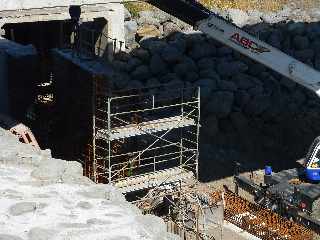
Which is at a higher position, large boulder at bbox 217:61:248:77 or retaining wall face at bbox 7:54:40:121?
retaining wall face at bbox 7:54:40:121

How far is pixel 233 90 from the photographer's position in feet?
122

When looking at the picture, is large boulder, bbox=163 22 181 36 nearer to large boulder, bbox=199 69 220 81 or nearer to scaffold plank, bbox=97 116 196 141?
large boulder, bbox=199 69 220 81

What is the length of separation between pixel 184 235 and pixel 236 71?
65.4ft

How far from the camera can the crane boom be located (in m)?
23.3

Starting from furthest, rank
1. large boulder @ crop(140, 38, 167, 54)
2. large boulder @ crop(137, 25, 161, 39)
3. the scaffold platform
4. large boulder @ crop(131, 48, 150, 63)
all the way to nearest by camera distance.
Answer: large boulder @ crop(137, 25, 161, 39) → large boulder @ crop(140, 38, 167, 54) → large boulder @ crop(131, 48, 150, 63) → the scaffold platform

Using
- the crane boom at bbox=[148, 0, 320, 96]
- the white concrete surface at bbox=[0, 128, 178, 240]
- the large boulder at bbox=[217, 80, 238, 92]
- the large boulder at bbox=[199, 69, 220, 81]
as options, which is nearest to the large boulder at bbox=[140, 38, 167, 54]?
the large boulder at bbox=[199, 69, 220, 81]

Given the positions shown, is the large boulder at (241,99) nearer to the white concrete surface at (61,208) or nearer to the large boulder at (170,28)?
the large boulder at (170,28)

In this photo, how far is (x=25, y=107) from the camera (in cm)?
2553

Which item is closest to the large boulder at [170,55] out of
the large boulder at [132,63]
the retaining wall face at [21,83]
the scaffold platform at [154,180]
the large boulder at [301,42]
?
the large boulder at [132,63]

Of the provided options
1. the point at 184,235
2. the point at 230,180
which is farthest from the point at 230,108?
the point at 184,235

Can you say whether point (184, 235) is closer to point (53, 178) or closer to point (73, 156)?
point (73, 156)

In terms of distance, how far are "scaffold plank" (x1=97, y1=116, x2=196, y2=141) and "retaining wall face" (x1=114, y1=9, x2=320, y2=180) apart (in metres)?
6.54

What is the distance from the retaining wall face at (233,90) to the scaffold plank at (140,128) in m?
6.54

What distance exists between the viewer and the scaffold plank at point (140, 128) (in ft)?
70.7
